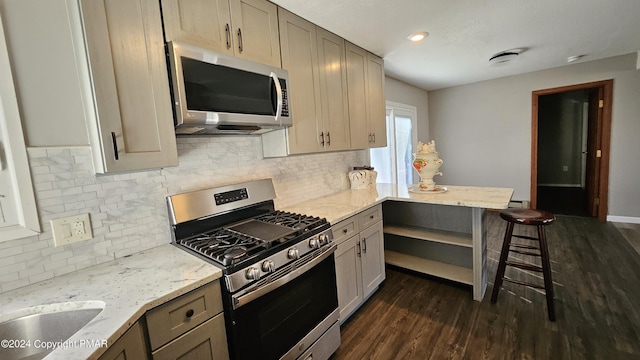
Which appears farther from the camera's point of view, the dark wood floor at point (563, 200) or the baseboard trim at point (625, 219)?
the dark wood floor at point (563, 200)

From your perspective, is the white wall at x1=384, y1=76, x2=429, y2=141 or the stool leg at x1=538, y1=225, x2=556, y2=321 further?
the white wall at x1=384, y1=76, x2=429, y2=141

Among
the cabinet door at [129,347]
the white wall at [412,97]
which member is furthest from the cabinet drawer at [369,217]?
the white wall at [412,97]

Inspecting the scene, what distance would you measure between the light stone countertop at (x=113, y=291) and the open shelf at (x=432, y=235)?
189 cm

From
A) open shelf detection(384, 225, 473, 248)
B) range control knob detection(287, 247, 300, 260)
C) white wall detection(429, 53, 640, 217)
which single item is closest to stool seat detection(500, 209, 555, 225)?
open shelf detection(384, 225, 473, 248)

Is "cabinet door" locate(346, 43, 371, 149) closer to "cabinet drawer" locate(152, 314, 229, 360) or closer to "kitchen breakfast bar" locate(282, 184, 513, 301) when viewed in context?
"kitchen breakfast bar" locate(282, 184, 513, 301)

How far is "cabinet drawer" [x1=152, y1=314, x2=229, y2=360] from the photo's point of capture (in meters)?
0.96

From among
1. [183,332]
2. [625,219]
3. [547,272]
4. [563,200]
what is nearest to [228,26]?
[183,332]

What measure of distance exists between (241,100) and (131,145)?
555 mm

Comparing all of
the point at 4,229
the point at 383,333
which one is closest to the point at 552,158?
the point at 383,333

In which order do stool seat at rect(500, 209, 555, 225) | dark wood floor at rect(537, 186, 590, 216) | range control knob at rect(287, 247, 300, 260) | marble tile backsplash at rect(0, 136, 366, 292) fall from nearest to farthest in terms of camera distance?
marble tile backsplash at rect(0, 136, 366, 292) < range control knob at rect(287, 247, 300, 260) < stool seat at rect(500, 209, 555, 225) < dark wood floor at rect(537, 186, 590, 216)

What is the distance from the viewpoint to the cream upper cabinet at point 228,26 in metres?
1.29

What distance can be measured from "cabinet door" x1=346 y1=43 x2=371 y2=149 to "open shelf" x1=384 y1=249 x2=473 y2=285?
1.20 meters

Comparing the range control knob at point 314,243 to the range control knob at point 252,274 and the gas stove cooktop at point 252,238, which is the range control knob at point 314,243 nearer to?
the gas stove cooktop at point 252,238

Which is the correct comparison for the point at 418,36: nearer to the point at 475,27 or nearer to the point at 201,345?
the point at 475,27
